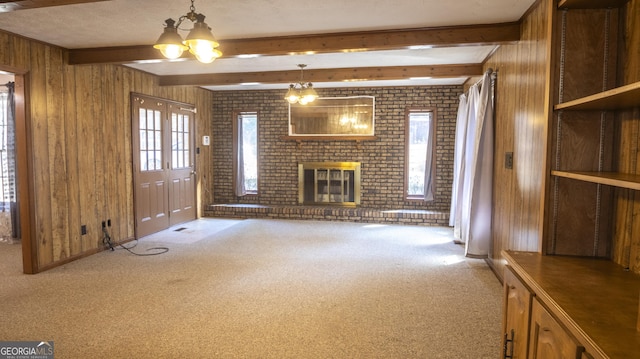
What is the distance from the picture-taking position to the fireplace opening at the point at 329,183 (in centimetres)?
744

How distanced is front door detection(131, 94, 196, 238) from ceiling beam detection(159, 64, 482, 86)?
24.5 inches

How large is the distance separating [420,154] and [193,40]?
5499 millimetres

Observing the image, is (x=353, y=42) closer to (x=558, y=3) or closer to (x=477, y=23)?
(x=477, y=23)

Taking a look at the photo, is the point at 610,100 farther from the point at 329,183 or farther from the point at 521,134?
the point at 329,183

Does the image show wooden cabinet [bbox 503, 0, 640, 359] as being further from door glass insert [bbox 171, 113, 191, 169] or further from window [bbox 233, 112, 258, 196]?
window [bbox 233, 112, 258, 196]

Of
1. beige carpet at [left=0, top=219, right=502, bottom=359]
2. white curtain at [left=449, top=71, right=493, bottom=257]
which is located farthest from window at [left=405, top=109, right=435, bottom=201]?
white curtain at [left=449, top=71, right=493, bottom=257]

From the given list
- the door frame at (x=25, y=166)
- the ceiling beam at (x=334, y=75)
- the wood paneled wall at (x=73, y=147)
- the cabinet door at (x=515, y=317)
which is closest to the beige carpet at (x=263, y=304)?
the door frame at (x=25, y=166)

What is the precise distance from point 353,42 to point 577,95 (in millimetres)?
2399

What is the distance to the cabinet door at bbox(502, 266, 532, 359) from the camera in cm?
162

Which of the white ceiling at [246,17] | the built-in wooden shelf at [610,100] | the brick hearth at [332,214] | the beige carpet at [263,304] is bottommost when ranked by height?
the beige carpet at [263,304]

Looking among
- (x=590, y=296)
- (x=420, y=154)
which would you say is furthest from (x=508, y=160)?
(x=420, y=154)

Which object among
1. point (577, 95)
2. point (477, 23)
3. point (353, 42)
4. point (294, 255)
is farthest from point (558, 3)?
point (294, 255)

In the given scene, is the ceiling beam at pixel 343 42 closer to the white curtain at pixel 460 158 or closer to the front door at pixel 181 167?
the white curtain at pixel 460 158

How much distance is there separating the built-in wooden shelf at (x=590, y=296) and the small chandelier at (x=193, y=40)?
2.20 m
